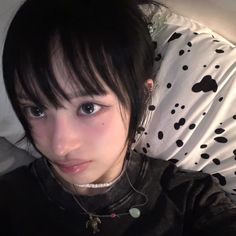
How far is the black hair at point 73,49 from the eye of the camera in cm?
71

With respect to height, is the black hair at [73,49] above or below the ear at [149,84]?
above

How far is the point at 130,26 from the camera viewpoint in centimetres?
77

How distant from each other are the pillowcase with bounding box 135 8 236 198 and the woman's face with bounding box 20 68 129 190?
0.44 ft

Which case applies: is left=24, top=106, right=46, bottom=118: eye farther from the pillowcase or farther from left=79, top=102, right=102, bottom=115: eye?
the pillowcase

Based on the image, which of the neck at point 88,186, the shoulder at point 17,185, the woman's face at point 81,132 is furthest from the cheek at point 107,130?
the shoulder at point 17,185

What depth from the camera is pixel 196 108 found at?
890 mm

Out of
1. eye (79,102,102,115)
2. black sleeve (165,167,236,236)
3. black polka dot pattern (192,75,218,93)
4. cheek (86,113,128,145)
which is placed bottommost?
black sleeve (165,167,236,236)

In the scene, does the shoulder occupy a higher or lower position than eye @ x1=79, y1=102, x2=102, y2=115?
lower

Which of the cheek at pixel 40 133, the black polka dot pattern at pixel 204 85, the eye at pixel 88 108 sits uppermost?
the black polka dot pattern at pixel 204 85

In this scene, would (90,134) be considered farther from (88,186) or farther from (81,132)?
(88,186)

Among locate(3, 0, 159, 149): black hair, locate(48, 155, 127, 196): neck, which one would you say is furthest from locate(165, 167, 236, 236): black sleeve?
locate(3, 0, 159, 149): black hair

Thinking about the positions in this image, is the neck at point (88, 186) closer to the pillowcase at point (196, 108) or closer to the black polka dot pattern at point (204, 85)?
the pillowcase at point (196, 108)

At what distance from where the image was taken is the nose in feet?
2.35

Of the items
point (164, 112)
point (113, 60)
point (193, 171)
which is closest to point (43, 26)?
point (113, 60)
